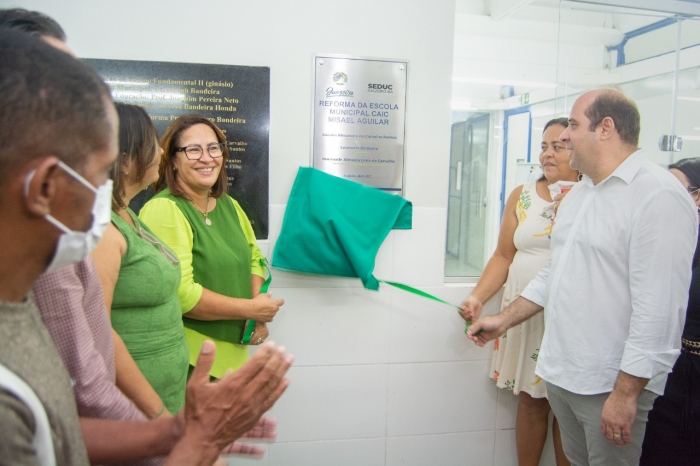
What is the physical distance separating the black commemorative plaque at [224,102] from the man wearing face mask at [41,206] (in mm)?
1508

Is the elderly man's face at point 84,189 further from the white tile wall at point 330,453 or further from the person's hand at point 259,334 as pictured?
the white tile wall at point 330,453

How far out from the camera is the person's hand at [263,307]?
196cm

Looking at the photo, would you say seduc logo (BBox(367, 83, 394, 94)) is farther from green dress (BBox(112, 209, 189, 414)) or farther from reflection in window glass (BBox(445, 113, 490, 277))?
green dress (BBox(112, 209, 189, 414))

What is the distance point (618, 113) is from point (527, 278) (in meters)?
0.86

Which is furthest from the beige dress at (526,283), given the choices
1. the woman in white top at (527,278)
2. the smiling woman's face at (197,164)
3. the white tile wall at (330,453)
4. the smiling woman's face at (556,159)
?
the smiling woman's face at (197,164)

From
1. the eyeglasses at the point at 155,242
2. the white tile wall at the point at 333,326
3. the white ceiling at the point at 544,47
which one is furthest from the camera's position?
the white ceiling at the point at 544,47

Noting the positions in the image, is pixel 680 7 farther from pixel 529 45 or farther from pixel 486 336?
pixel 486 336

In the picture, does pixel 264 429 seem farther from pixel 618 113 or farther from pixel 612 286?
pixel 618 113

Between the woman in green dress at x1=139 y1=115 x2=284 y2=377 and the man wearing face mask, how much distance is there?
1057 millimetres

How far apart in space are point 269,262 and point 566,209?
1.30 meters

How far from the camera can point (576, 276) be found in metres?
1.70

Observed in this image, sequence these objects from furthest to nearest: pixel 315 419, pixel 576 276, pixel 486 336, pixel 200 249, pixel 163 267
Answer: pixel 315 419 < pixel 486 336 < pixel 200 249 < pixel 576 276 < pixel 163 267

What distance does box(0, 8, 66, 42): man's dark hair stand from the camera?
1.10 m

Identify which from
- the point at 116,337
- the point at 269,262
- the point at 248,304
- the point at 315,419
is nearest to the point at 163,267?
the point at 116,337
